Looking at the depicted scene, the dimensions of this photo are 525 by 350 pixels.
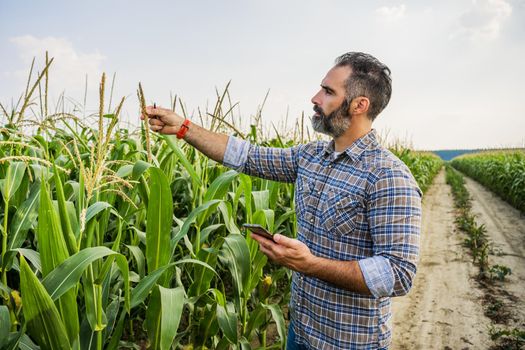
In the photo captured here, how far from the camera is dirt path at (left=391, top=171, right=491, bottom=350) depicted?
372 cm

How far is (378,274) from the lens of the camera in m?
1.47

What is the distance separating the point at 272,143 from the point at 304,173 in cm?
276

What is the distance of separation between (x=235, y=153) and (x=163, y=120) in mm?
417

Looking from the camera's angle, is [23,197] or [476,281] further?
[476,281]

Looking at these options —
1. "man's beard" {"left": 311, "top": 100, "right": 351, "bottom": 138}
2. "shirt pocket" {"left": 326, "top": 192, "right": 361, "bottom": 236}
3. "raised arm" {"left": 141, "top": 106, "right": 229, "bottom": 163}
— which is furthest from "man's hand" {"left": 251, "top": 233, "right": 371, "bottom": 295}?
"raised arm" {"left": 141, "top": 106, "right": 229, "bottom": 163}

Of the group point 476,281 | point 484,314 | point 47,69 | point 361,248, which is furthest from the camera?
point 476,281

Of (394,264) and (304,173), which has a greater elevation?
(304,173)

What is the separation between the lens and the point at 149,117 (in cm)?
209

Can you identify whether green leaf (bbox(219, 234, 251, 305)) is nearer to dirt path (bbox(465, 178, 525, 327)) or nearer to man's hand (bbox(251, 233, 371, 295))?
man's hand (bbox(251, 233, 371, 295))

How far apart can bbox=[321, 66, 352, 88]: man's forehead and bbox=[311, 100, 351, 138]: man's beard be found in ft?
0.30

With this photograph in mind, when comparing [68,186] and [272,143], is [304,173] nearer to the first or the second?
[68,186]

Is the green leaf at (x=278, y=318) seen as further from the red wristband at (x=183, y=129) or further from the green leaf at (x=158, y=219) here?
the red wristband at (x=183, y=129)

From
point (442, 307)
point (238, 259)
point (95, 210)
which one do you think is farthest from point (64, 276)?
point (442, 307)

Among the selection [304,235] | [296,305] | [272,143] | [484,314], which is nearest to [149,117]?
[304,235]
